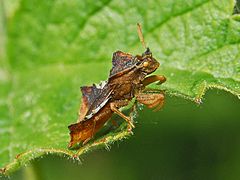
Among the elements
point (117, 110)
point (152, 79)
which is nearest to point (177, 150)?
point (152, 79)

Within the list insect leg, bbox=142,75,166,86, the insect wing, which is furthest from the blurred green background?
the insect wing

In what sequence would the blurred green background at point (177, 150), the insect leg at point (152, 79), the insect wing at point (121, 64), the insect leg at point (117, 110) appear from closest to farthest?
the insect leg at point (117, 110)
the insect wing at point (121, 64)
the insect leg at point (152, 79)
the blurred green background at point (177, 150)

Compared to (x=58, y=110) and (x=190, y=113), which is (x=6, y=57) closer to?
(x=58, y=110)

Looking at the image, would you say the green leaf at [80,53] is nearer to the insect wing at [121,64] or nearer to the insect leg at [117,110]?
the insect leg at [117,110]

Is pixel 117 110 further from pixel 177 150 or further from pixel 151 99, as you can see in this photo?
pixel 177 150

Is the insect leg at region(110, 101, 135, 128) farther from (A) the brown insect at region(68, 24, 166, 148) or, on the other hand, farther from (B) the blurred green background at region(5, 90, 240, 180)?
(B) the blurred green background at region(5, 90, 240, 180)

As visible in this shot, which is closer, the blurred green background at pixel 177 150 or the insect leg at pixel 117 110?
the insect leg at pixel 117 110

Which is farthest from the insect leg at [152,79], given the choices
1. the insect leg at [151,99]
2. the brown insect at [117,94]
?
the insect leg at [151,99]
